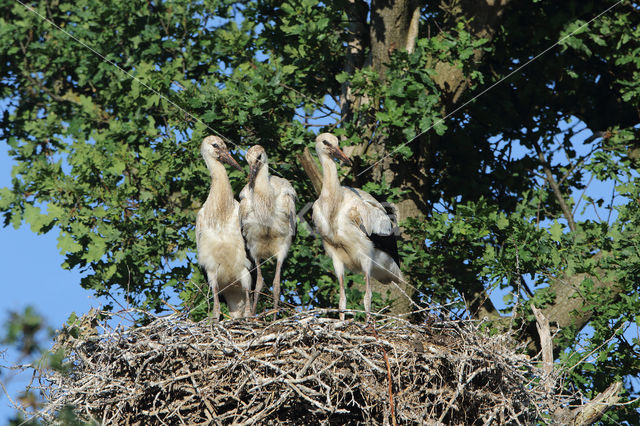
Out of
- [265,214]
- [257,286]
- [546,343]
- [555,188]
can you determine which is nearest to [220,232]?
[265,214]

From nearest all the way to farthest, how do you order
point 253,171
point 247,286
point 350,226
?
point 253,171 → point 350,226 → point 247,286

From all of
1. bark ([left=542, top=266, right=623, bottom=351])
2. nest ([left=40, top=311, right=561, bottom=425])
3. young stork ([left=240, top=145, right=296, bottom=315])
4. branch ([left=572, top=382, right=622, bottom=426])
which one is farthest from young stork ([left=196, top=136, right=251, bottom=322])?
bark ([left=542, top=266, right=623, bottom=351])

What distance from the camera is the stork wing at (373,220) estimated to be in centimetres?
849

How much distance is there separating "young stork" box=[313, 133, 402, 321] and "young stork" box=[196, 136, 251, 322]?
723 millimetres

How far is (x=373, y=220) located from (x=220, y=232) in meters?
1.33

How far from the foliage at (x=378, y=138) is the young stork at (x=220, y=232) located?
0.46m

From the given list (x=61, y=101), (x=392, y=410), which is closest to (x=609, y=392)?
(x=392, y=410)

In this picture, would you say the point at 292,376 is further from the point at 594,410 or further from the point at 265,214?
the point at 594,410

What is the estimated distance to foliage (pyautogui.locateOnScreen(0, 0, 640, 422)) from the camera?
31.4ft

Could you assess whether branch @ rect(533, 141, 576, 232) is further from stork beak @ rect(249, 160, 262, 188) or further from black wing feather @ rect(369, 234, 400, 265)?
stork beak @ rect(249, 160, 262, 188)

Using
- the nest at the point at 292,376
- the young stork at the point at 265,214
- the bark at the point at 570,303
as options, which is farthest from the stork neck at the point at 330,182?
the bark at the point at 570,303

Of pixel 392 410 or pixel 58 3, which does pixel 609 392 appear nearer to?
pixel 392 410

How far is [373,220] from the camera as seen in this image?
8578mm

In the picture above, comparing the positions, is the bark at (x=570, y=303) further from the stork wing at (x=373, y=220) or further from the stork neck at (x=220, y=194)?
the stork neck at (x=220, y=194)
